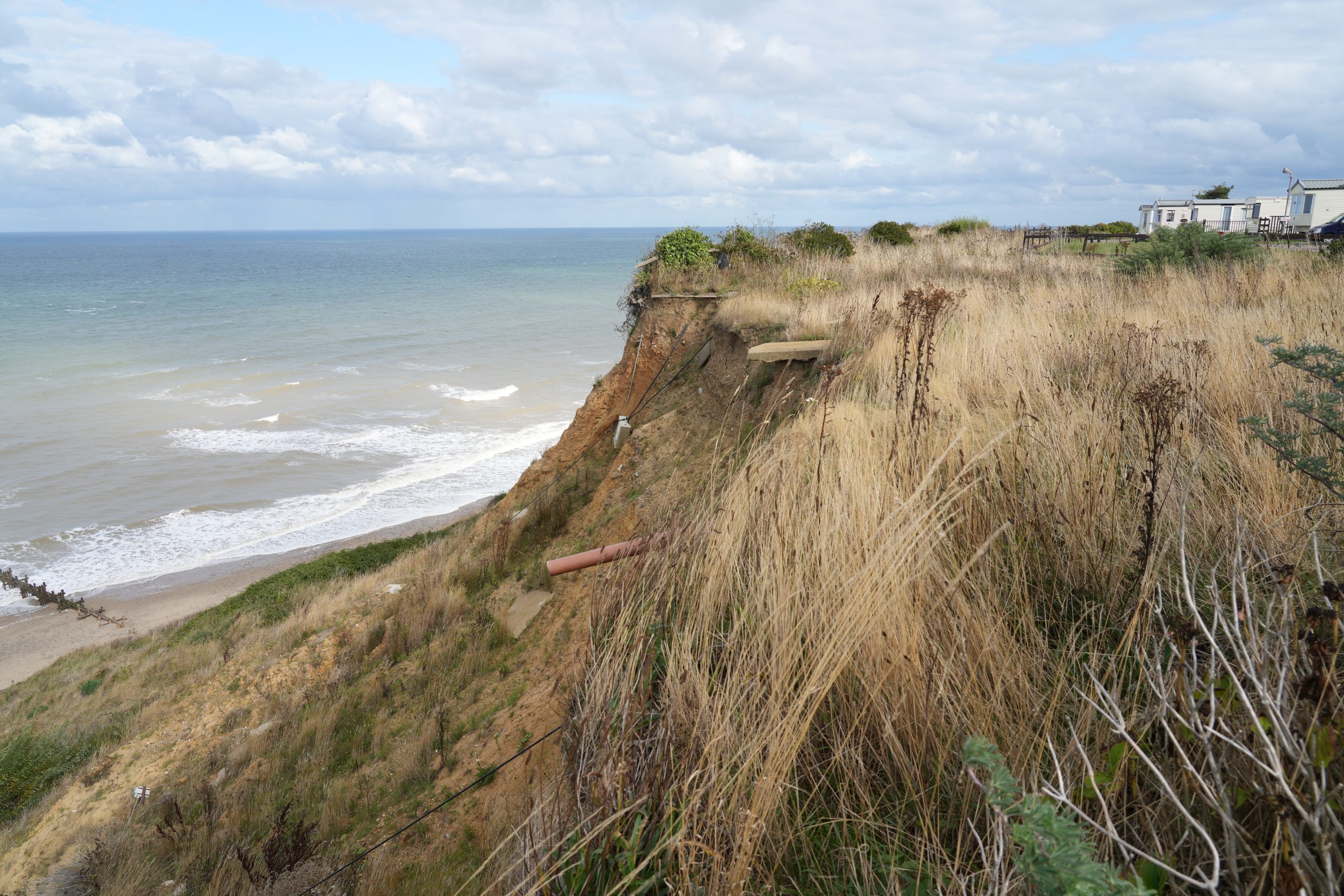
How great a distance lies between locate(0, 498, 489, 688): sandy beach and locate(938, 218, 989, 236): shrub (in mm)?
21119

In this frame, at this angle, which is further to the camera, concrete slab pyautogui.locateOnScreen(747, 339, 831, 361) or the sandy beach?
the sandy beach

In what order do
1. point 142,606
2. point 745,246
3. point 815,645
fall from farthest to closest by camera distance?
point 142,606, point 745,246, point 815,645

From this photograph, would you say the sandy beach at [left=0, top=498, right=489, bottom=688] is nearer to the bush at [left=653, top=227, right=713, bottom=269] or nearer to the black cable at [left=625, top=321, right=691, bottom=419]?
the black cable at [left=625, top=321, right=691, bottom=419]

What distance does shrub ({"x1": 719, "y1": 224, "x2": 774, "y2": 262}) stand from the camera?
15.5m

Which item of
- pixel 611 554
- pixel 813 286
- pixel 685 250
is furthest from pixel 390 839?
pixel 685 250

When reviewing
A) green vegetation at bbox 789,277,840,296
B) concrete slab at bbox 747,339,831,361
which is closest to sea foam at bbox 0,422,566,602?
green vegetation at bbox 789,277,840,296

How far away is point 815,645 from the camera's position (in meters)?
2.56

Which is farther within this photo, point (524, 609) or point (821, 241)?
point (821, 241)

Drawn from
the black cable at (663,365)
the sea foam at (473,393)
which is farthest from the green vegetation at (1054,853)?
the sea foam at (473,393)

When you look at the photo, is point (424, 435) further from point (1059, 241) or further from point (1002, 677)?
point (1002, 677)

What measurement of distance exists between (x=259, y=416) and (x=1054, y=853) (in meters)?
34.7

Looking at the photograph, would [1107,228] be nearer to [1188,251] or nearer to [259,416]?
[1188,251]

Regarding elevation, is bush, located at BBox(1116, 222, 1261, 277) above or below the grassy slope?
above

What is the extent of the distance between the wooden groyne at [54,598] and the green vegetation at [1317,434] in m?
20.2
